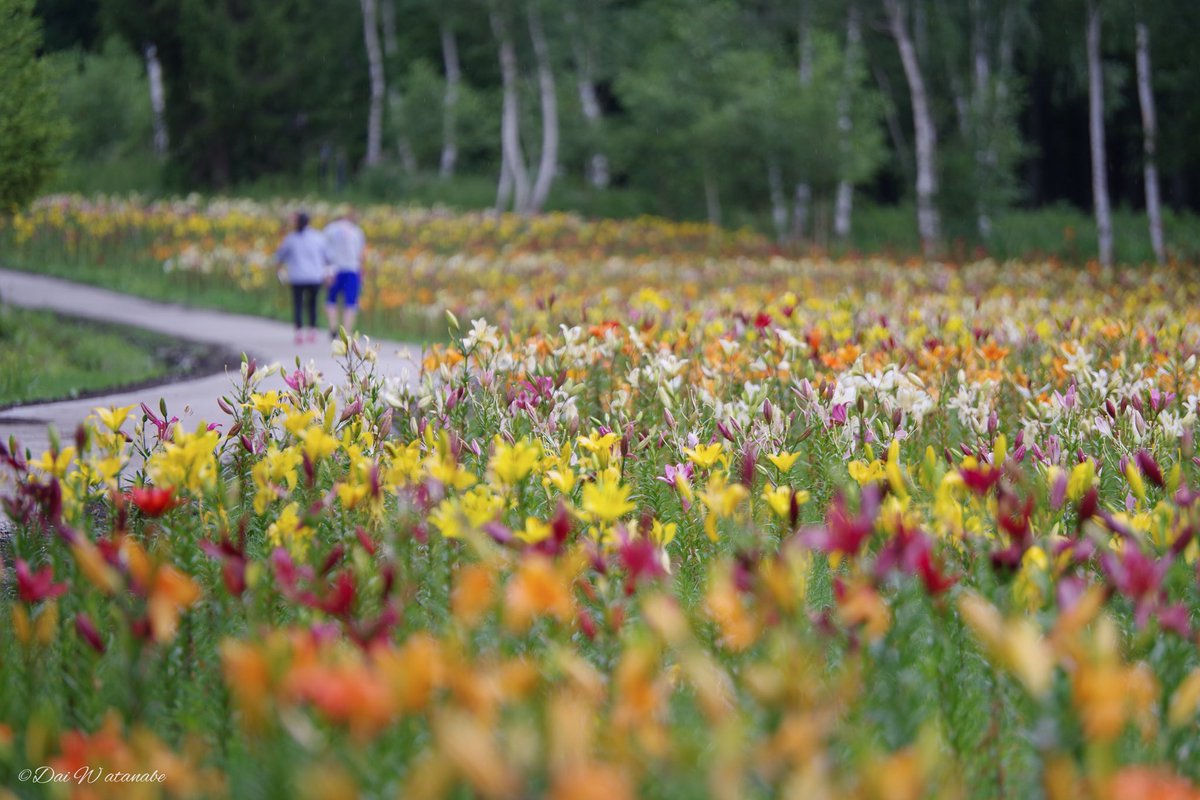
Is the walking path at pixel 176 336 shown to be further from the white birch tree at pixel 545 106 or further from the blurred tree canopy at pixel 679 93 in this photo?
the white birch tree at pixel 545 106

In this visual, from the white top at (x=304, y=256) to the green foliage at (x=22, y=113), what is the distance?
8.18 ft

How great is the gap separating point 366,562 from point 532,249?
19.4m

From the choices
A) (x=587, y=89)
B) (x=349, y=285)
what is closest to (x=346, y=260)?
(x=349, y=285)

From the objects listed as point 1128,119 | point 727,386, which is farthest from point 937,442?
point 1128,119

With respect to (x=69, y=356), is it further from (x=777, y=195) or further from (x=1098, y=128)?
(x=777, y=195)

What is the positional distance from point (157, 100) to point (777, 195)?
19.4 meters

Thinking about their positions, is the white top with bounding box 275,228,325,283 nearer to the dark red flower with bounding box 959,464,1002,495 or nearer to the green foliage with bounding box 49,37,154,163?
the dark red flower with bounding box 959,464,1002,495

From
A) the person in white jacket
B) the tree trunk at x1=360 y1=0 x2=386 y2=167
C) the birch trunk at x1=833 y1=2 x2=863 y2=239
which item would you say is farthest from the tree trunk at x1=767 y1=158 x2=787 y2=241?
the person in white jacket

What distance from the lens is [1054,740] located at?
1.77 meters

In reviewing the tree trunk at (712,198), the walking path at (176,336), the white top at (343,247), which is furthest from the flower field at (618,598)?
the tree trunk at (712,198)

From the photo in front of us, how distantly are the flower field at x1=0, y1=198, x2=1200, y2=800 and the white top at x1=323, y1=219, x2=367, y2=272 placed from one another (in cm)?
672

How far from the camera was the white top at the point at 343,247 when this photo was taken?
43.2ft

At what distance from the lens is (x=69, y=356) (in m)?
11.8

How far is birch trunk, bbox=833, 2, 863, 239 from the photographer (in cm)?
2608
